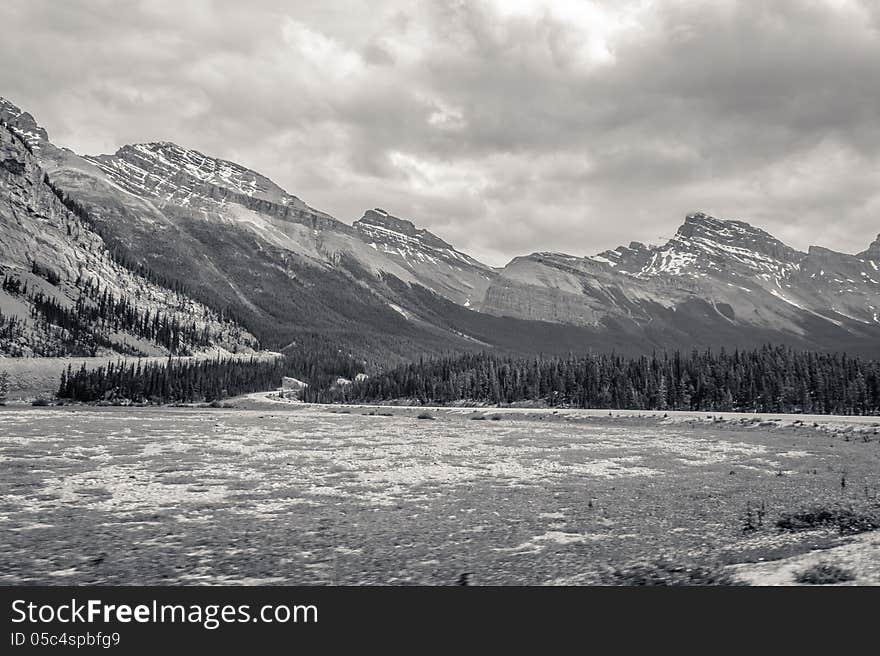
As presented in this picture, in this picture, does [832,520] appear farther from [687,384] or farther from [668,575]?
[687,384]

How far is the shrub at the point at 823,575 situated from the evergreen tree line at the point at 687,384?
10963 centimetres

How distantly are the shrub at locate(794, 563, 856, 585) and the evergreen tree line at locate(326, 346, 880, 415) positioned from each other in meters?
110

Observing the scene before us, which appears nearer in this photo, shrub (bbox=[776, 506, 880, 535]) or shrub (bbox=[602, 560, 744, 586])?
shrub (bbox=[602, 560, 744, 586])

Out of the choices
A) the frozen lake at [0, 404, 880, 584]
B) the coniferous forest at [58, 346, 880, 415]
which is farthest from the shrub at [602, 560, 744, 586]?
the coniferous forest at [58, 346, 880, 415]

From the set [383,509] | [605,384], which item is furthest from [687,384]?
[383,509]

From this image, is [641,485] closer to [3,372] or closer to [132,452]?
[132,452]

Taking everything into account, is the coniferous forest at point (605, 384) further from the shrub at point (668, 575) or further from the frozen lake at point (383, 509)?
the shrub at point (668, 575)

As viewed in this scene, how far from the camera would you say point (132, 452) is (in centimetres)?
3700

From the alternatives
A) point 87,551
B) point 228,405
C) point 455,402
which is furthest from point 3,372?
point 87,551

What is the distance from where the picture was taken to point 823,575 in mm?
10164

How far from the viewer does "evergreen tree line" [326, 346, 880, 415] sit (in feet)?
347

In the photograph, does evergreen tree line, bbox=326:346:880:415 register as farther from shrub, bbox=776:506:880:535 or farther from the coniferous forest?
shrub, bbox=776:506:880:535
